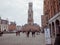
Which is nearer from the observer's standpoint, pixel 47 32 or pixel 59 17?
pixel 47 32

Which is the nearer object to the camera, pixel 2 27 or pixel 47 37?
pixel 47 37

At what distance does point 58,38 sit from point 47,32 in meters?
3.45

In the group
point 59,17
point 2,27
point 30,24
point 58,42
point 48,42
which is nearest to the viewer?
point 58,42

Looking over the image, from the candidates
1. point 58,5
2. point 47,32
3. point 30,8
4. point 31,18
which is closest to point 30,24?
point 31,18

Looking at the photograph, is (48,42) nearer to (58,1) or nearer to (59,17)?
(59,17)

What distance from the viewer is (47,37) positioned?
34.2ft

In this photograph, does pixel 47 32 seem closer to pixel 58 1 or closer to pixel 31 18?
pixel 58 1

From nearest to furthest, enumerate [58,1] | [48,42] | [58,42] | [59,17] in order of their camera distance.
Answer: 1. [58,42]
2. [48,42]
3. [59,17]
4. [58,1]

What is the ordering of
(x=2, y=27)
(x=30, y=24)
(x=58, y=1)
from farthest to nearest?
(x=2, y=27) → (x=30, y=24) → (x=58, y=1)

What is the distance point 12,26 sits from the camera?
181 metres

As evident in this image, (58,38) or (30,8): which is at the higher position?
(30,8)

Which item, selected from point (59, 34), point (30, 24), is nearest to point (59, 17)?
point (59, 34)

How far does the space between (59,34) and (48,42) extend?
317 centimetres

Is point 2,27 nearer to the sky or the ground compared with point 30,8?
nearer to the ground
